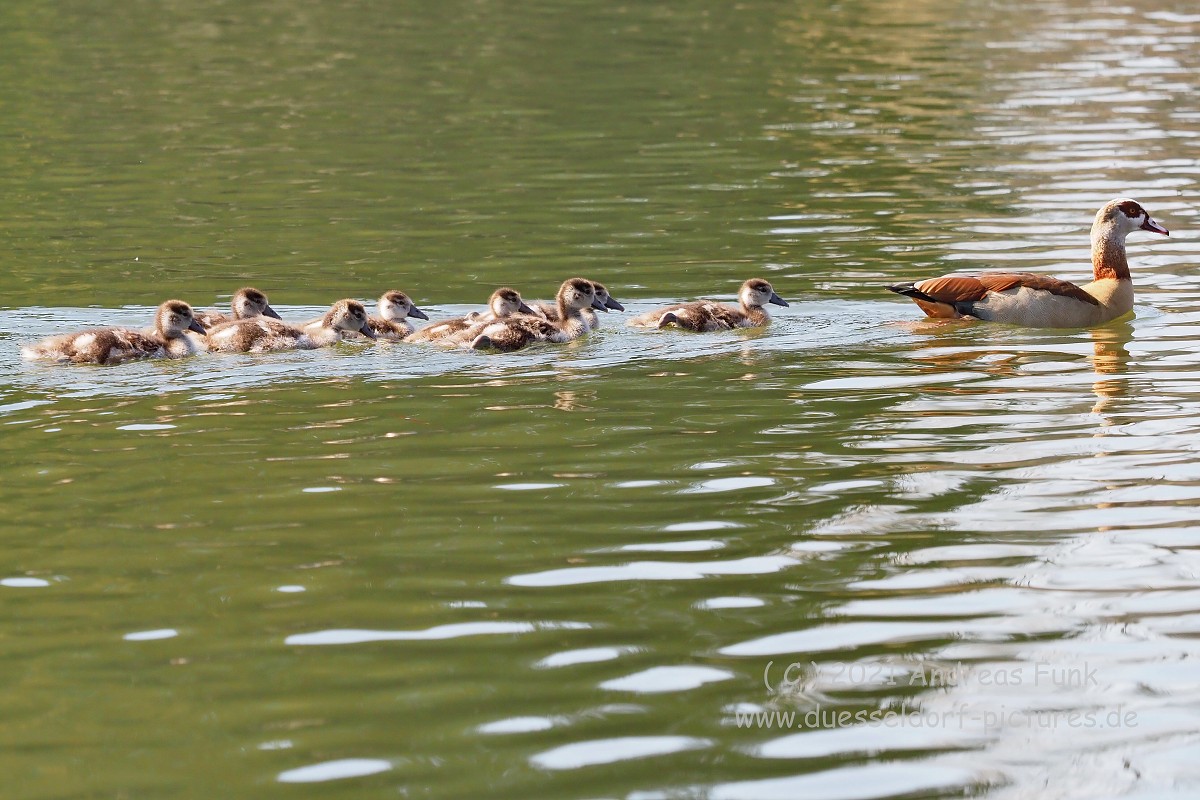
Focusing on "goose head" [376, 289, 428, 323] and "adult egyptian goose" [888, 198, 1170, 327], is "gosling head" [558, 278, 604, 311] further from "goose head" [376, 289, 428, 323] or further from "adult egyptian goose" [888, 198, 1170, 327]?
"adult egyptian goose" [888, 198, 1170, 327]

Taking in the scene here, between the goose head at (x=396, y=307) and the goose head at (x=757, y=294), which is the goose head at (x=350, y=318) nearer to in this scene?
the goose head at (x=396, y=307)

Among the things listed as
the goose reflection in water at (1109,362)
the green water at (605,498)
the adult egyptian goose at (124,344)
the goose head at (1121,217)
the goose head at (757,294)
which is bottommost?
the goose reflection in water at (1109,362)

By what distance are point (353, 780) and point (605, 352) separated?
750cm

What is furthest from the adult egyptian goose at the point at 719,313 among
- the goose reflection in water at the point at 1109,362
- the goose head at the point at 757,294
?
the goose reflection in water at the point at 1109,362

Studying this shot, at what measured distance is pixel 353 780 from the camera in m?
6.07

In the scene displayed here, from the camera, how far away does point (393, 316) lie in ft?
45.4

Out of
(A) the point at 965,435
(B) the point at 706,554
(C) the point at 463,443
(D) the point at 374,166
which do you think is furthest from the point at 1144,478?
(D) the point at 374,166

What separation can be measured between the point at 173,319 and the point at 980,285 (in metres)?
6.22

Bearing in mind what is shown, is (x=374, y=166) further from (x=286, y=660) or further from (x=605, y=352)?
(x=286, y=660)

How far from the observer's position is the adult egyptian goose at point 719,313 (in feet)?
45.3

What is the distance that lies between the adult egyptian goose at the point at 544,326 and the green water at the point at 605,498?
0.16 metres

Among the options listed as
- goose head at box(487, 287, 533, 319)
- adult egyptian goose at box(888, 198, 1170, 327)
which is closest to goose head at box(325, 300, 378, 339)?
goose head at box(487, 287, 533, 319)

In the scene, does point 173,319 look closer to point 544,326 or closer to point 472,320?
point 472,320

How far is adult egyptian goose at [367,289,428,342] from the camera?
13703 mm
